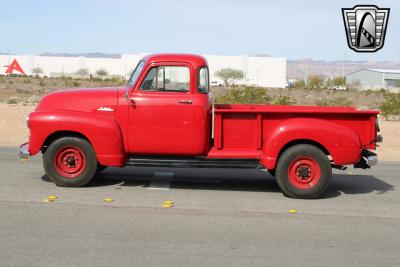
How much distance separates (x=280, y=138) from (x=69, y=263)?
13.0ft

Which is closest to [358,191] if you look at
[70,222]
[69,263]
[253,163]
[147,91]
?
[253,163]

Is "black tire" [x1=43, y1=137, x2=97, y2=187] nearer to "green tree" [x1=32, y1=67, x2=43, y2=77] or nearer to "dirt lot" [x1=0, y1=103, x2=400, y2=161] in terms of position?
"dirt lot" [x1=0, y1=103, x2=400, y2=161]

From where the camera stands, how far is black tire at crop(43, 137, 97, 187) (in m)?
8.30

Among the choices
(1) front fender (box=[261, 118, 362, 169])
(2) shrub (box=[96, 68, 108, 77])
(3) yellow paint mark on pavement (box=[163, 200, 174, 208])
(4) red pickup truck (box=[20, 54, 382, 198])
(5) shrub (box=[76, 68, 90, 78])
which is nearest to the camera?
(3) yellow paint mark on pavement (box=[163, 200, 174, 208])

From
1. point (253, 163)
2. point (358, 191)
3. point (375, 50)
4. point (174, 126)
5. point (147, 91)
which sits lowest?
point (358, 191)

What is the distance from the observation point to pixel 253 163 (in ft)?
27.2

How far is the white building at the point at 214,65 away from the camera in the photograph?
102188 millimetres

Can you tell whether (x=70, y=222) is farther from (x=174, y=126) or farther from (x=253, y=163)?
(x=253, y=163)

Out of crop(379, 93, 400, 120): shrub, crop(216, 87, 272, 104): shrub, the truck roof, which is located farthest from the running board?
crop(379, 93, 400, 120): shrub

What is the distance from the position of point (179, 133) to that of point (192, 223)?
204 centimetres

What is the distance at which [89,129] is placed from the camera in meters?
8.20

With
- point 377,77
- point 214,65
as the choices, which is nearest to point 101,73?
point 214,65

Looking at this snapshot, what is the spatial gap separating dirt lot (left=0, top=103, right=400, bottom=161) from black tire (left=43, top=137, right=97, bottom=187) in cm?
697

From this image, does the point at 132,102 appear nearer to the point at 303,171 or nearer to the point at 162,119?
the point at 162,119
